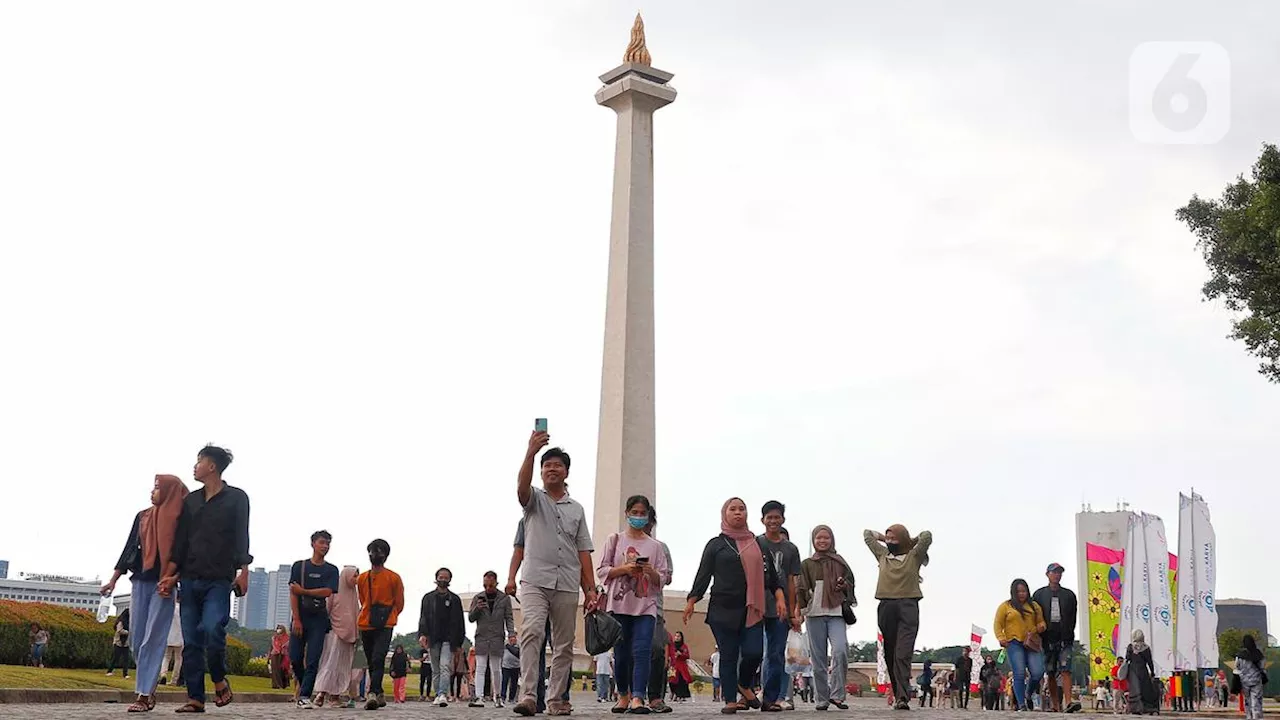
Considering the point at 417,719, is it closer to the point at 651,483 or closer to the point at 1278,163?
the point at 1278,163

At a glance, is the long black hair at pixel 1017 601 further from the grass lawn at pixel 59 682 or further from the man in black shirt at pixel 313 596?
the grass lawn at pixel 59 682

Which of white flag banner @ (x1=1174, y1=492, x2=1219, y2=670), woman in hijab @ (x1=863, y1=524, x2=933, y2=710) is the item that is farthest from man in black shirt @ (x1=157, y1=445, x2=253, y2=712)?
white flag banner @ (x1=1174, y1=492, x2=1219, y2=670)

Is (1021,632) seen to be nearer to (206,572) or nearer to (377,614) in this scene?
(377,614)

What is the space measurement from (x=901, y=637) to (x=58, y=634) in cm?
1734

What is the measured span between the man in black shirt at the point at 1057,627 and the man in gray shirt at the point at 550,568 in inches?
258

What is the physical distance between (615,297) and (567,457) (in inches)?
1021

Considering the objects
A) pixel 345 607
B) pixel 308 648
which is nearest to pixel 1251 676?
pixel 345 607

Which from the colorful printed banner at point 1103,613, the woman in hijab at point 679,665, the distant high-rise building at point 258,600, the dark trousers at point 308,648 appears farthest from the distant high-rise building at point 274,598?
the dark trousers at point 308,648

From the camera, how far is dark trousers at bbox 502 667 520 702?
1864 cm

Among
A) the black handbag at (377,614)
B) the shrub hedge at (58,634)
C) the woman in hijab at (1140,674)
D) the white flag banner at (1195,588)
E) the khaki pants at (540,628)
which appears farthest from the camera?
the white flag banner at (1195,588)

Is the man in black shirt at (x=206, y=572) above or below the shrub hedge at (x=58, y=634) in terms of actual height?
above

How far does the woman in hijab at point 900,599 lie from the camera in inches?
548

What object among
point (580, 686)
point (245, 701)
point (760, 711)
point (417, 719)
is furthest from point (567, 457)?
point (580, 686)

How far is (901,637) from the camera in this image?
13906 mm
